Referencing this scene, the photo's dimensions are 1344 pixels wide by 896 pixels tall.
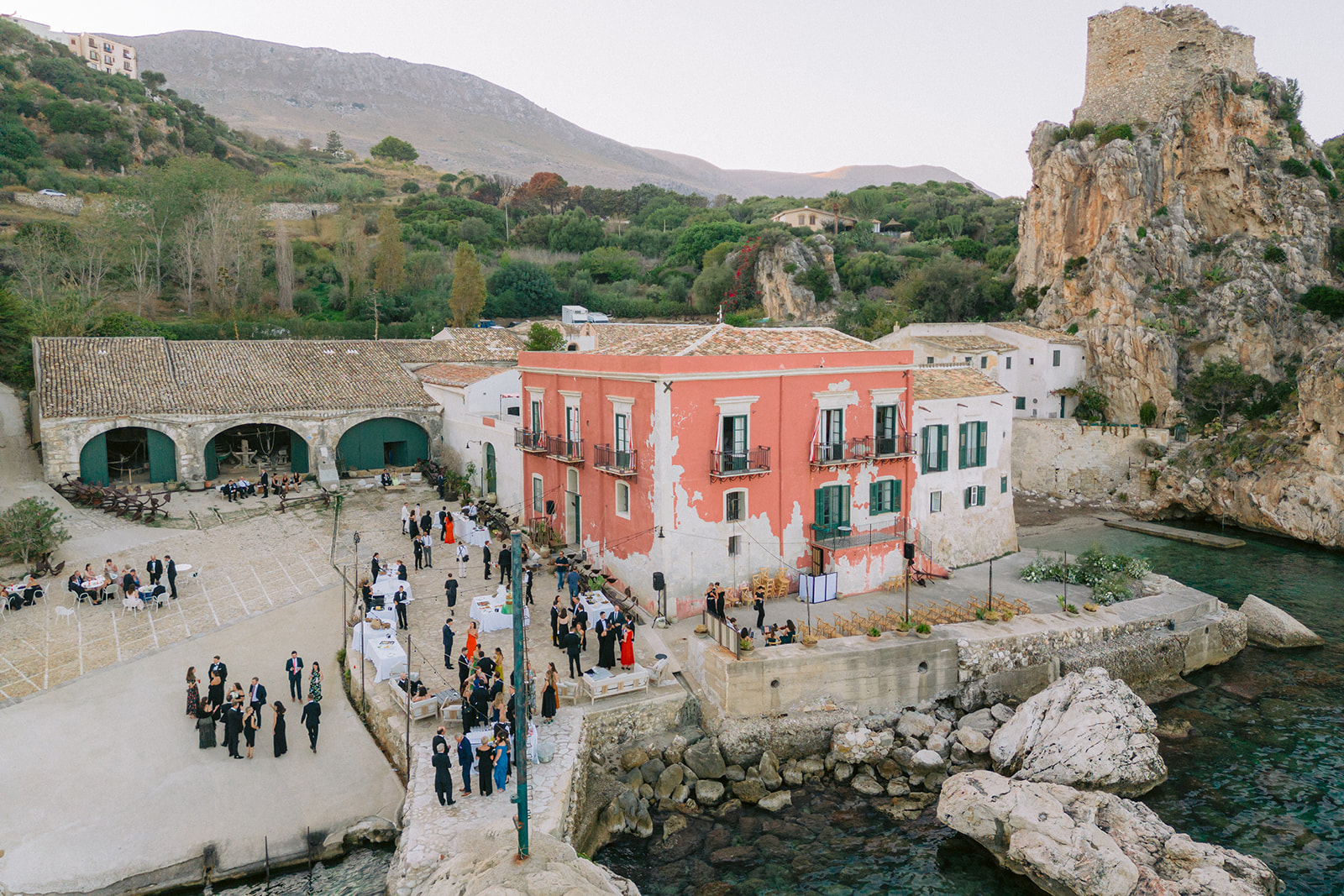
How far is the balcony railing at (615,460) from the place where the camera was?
2164cm

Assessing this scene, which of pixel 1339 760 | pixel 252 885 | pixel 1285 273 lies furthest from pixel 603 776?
pixel 1285 273

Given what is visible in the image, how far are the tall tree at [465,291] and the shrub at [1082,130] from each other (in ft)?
125

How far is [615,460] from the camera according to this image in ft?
73.2

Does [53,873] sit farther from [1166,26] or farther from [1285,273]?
[1166,26]

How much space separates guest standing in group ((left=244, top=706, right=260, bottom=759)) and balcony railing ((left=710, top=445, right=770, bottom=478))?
11392 millimetres

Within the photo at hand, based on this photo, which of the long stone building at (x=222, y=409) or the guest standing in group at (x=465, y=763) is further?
the long stone building at (x=222, y=409)

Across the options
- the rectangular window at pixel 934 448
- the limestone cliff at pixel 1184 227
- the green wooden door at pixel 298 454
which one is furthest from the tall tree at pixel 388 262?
the rectangular window at pixel 934 448

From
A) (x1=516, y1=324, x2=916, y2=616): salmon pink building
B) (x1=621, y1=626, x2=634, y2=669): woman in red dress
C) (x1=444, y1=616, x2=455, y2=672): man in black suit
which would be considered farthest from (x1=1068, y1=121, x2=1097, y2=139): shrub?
(x1=444, y1=616, x2=455, y2=672): man in black suit

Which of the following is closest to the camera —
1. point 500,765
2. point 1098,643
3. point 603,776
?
point 500,765

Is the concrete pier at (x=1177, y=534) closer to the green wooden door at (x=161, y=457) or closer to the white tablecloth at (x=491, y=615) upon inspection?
the white tablecloth at (x=491, y=615)

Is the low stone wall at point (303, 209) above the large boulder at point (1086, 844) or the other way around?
above

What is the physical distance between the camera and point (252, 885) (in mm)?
12734

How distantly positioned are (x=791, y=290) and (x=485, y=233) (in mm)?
31962

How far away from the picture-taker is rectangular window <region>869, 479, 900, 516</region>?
23.9 m
